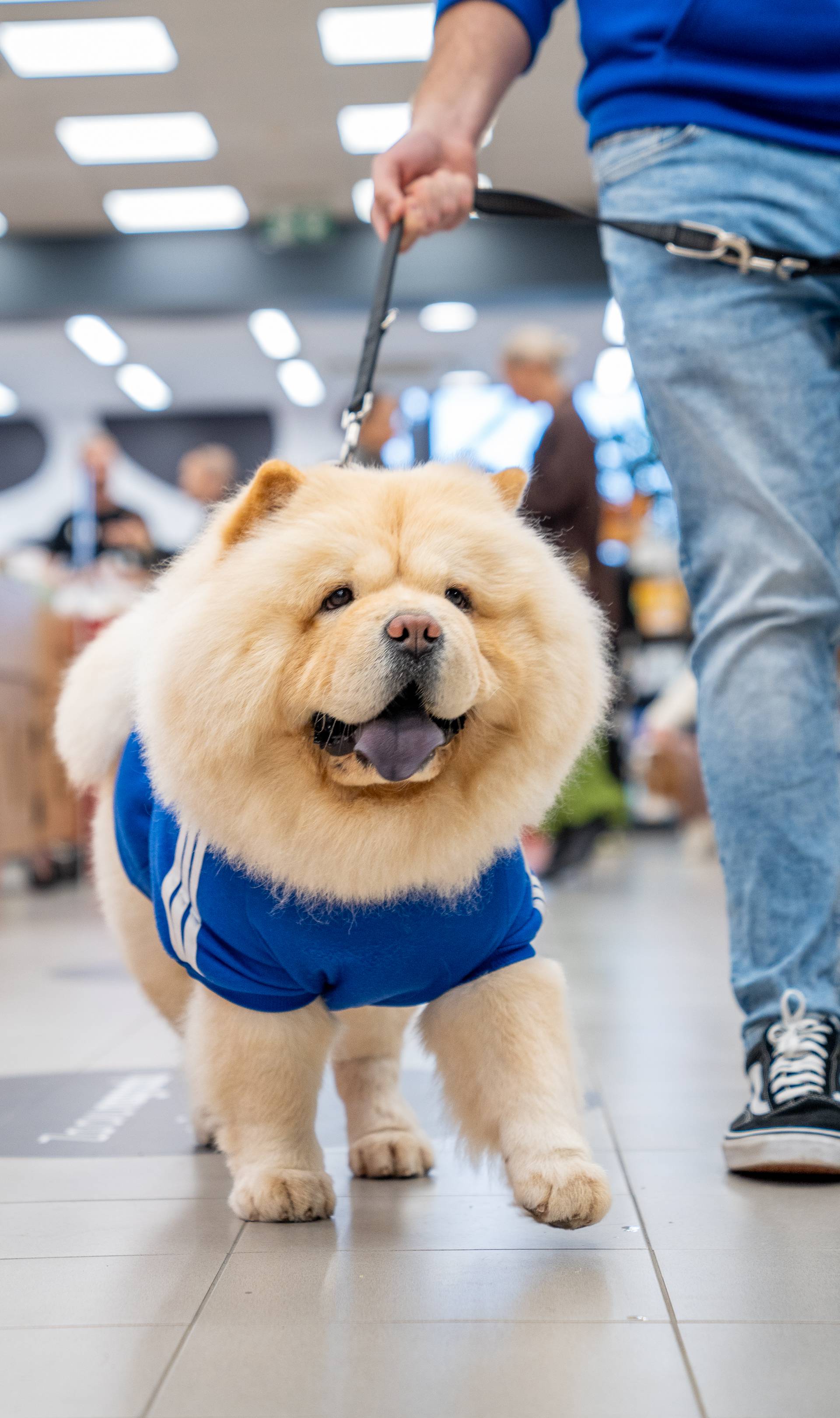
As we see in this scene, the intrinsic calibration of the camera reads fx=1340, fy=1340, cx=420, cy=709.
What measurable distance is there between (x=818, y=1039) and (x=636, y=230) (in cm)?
102

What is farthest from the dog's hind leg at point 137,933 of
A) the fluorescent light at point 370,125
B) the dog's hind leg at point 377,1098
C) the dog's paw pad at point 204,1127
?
the fluorescent light at point 370,125

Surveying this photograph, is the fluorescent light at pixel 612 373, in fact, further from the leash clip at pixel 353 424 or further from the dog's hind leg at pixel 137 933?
the dog's hind leg at pixel 137 933

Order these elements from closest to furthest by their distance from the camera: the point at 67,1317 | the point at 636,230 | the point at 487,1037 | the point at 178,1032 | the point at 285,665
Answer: the point at 67,1317 → the point at 285,665 → the point at 487,1037 → the point at 636,230 → the point at 178,1032

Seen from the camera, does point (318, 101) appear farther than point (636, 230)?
Yes

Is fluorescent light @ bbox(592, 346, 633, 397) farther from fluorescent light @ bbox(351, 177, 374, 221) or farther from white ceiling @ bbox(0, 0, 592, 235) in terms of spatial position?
fluorescent light @ bbox(351, 177, 374, 221)

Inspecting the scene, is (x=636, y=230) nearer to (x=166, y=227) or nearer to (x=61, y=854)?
(x=61, y=854)

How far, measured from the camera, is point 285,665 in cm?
130

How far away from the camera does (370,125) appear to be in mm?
8109

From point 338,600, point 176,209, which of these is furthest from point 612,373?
point 338,600

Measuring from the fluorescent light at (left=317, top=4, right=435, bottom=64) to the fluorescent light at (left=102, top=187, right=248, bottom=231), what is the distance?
6.59 feet

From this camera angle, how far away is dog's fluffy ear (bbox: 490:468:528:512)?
1509 millimetres

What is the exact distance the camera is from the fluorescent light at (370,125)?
7848 mm

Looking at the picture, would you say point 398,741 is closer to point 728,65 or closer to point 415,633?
point 415,633

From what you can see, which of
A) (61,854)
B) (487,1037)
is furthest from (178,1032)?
(61,854)
